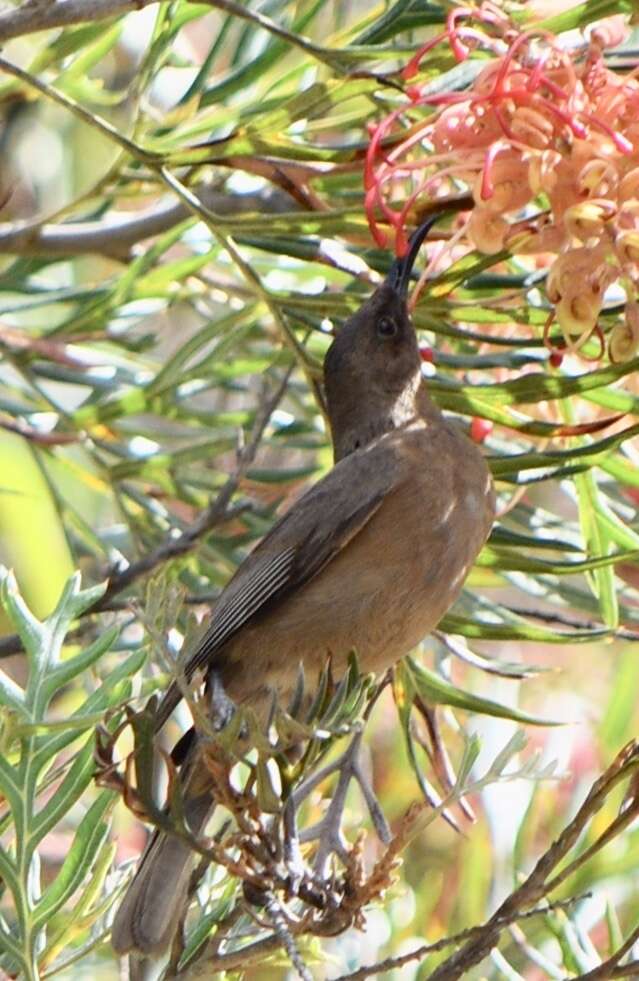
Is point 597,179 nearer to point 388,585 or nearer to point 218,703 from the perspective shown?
point 388,585

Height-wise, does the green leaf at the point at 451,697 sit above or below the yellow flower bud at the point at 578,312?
below

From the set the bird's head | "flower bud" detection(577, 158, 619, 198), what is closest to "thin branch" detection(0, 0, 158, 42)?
"flower bud" detection(577, 158, 619, 198)

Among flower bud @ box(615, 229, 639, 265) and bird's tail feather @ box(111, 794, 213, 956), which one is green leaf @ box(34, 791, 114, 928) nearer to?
bird's tail feather @ box(111, 794, 213, 956)

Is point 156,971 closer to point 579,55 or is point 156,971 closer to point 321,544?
point 321,544

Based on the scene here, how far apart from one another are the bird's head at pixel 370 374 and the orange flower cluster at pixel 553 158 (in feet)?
3.87

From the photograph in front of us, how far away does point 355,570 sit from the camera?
12.2ft

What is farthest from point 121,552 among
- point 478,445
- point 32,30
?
point 32,30

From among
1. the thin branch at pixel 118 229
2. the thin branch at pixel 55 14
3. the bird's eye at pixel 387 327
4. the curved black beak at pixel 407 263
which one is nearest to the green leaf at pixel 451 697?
the curved black beak at pixel 407 263

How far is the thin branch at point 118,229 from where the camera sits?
3990 millimetres

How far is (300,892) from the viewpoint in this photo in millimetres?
2635

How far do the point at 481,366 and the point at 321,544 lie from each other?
73 cm

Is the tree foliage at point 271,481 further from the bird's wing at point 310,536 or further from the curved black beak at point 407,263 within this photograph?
the bird's wing at point 310,536

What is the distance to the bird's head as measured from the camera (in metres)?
4.05

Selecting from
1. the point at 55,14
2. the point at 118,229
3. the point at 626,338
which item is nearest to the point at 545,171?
the point at 626,338
